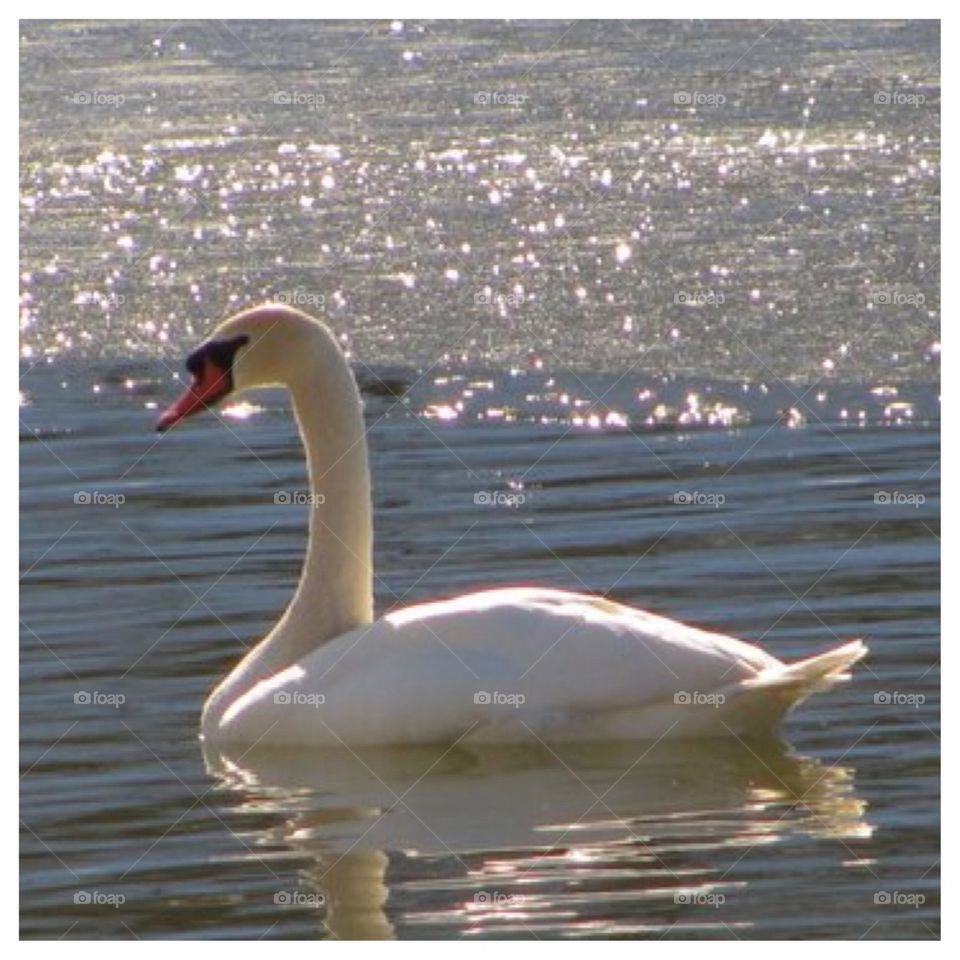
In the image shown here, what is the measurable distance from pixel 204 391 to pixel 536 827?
207cm

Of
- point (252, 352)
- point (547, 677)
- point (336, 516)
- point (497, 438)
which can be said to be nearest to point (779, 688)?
point (547, 677)

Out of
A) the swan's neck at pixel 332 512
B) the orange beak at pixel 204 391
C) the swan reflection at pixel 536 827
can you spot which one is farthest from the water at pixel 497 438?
the orange beak at pixel 204 391

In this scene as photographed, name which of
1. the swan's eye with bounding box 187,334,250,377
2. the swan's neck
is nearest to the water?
the swan's neck

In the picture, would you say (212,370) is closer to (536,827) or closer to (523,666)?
(523,666)

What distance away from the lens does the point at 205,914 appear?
6.00 m

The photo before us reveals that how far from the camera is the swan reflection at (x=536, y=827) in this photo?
5.91 meters

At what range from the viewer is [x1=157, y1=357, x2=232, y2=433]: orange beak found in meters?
7.87

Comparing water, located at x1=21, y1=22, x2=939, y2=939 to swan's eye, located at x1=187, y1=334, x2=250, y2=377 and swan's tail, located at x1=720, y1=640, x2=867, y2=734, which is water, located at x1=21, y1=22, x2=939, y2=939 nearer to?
swan's tail, located at x1=720, y1=640, x2=867, y2=734

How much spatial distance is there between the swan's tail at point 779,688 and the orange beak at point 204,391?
1.97 m

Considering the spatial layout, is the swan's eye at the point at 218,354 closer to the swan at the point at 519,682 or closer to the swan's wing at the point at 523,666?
the swan at the point at 519,682

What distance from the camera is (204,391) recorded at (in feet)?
26.0

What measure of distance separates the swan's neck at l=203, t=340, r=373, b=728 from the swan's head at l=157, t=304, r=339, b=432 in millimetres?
44

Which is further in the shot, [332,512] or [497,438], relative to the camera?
[497,438]

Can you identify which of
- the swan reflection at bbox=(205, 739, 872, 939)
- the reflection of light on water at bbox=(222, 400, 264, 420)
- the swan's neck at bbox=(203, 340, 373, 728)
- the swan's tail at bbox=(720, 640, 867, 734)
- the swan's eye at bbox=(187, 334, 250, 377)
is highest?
the reflection of light on water at bbox=(222, 400, 264, 420)
